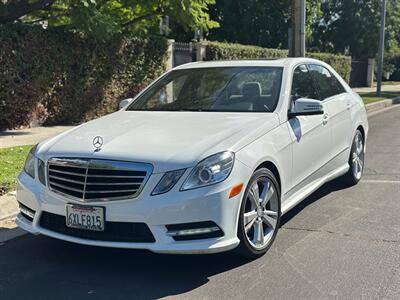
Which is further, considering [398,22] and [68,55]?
[398,22]

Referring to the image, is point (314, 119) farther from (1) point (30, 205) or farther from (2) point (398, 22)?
(2) point (398, 22)

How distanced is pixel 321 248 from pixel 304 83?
1.94 m

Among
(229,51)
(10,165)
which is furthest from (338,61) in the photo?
(10,165)

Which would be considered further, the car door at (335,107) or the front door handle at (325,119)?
the car door at (335,107)

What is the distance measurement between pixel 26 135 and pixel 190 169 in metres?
7.88

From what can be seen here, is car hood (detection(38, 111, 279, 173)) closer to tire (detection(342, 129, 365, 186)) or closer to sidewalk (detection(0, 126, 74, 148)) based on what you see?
tire (detection(342, 129, 365, 186))

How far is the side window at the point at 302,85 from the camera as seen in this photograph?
5605mm

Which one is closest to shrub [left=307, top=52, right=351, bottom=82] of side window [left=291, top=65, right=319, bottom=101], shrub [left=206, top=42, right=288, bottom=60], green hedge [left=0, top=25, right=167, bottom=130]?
shrub [left=206, top=42, right=288, bottom=60]

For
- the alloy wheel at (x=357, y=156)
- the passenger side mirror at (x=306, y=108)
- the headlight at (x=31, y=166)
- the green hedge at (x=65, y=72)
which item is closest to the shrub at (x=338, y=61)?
the green hedge at (x=65, y=72)

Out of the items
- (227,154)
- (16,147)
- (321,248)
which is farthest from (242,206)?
(16,147)

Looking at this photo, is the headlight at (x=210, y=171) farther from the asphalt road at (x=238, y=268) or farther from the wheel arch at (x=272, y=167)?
the asphalt road at (x=238, y=268)

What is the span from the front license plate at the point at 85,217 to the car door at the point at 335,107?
296 cm

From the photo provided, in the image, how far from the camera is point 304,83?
19.4 feet

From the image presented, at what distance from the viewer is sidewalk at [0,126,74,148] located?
1003 cm
